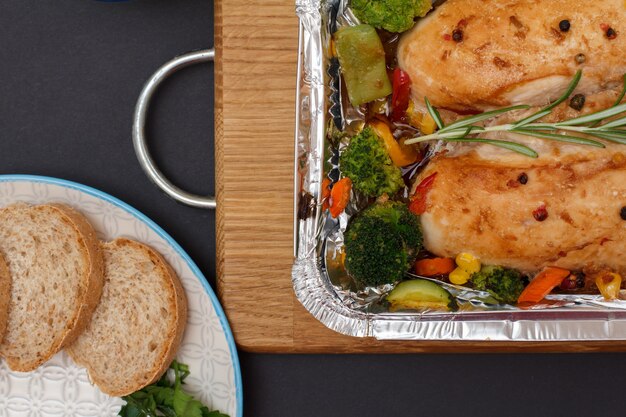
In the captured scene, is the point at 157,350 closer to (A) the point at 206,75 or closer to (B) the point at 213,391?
(B) the point at 213,391

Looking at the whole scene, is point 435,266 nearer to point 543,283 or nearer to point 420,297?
point 420,297

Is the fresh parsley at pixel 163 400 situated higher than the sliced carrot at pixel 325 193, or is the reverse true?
the sliced carrot at pixel 325 193

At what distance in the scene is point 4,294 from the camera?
3.05 meters

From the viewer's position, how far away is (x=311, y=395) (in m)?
3.33

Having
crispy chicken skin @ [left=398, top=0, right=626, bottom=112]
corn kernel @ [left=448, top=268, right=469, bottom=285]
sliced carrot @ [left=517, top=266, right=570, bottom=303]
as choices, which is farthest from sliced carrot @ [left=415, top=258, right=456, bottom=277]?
crispy chicken skin @ [left=398, top=0, right=626, bottom=112]

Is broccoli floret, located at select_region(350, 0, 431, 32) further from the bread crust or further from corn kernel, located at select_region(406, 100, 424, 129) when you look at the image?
the bread crust

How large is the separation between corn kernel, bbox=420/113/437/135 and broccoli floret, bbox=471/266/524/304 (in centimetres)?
57

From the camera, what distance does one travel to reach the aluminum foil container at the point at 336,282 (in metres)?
2.64

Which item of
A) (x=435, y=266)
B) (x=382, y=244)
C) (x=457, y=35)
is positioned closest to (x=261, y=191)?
(x=382, y=244)

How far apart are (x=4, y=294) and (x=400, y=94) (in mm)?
1866

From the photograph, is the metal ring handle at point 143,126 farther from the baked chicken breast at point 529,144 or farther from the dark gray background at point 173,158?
the baked chicken breast at point 529,144

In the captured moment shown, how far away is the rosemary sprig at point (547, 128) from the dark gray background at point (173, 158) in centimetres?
115

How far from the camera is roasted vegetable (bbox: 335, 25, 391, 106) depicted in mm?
2642

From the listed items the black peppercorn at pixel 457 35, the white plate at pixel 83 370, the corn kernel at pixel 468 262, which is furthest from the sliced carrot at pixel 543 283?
the white plate at pixel 83 370
